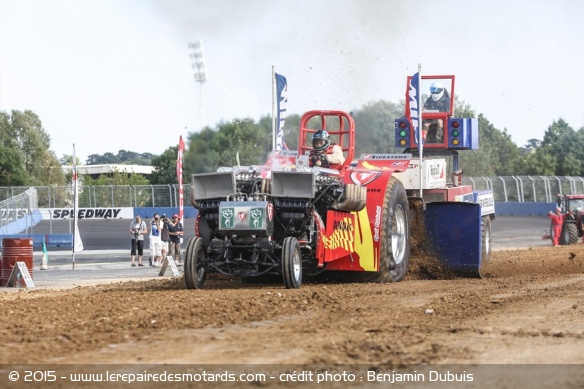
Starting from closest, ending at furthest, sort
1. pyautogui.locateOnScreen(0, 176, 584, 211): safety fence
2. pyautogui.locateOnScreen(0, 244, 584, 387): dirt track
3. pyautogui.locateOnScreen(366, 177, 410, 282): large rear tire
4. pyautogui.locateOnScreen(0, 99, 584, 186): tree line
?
pyautogui.locateOnScreen(0, 244, 584, 387): dirt track < pyautogui.locateOnScreen(366, 177, 410, 282): large rear tire < pyautogui.locateOnScreen(0, 176, 584, 211): safety fence < pyautogui.locateOnScreen(0, 99, 584, 186): tree line

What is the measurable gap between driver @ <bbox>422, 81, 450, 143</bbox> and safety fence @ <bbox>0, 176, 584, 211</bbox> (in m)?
28.6

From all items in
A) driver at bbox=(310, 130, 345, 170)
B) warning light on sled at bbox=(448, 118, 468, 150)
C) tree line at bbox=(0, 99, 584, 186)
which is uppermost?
tree line at bbox=(0, 99, 584, 186)

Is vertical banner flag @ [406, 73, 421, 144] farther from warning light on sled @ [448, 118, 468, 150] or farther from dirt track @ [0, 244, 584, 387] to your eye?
dirt track @ [0, 244, 584, 387]

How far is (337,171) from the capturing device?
13625 mm

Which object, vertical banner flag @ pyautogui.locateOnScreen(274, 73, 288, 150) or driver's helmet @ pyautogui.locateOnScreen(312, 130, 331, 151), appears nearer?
driver's helmet @ pyautogui.locateOnScreen(312, 130, 331, 151)

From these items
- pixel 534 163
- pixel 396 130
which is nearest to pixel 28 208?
pixel 396 130

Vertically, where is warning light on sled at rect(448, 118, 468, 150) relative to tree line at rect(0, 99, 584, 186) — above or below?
below

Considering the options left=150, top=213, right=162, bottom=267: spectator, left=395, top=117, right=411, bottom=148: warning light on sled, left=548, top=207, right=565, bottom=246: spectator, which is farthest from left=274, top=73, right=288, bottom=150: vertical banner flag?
left=548, top=207, right=565, bottom=246: spectator

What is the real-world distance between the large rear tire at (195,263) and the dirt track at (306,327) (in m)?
0.30

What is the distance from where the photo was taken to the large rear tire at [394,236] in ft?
45.8

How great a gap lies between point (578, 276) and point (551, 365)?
9.47 meters

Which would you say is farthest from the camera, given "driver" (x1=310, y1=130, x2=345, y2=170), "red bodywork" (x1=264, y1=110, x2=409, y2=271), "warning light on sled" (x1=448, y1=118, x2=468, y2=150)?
"warning light on sled" (x1=448, y1=118, x2=468, y2=150)

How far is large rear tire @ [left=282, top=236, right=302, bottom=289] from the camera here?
482 inches

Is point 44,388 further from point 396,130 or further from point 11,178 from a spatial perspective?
point 11,178
